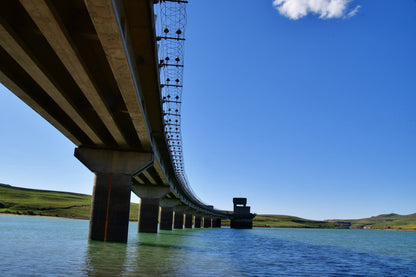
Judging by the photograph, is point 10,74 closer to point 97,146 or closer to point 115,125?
point 115,125

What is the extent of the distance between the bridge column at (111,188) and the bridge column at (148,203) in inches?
945

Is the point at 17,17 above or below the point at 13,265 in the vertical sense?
above

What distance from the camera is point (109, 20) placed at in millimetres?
10906

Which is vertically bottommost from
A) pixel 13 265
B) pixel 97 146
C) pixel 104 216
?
pixel 13 265

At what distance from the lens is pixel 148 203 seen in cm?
5319

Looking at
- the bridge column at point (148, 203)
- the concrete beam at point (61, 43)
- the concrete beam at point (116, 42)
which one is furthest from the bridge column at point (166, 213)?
the concrete beam at point (116, 42)

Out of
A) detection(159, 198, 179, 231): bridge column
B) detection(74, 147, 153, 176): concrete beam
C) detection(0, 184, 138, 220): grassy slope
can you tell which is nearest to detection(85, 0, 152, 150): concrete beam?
detection(74, 147, 153, 176): concrete beam

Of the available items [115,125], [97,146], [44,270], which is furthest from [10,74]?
[97,146]

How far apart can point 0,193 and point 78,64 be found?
188m

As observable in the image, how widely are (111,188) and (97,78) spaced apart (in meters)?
13.3

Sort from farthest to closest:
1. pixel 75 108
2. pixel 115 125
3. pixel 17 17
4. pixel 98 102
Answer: pixel 115 125 < pixel 75 108 < pixel 98 102 < pixel 17 17

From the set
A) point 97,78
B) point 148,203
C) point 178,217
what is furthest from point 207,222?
point 97,78

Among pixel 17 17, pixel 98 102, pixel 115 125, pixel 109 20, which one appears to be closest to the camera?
pixel 109 20

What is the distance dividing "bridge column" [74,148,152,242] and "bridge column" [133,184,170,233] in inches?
945
